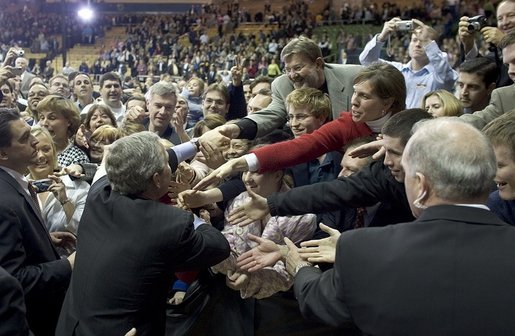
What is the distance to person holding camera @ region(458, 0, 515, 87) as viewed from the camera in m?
3.66

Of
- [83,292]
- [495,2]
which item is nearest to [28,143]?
[83,292]

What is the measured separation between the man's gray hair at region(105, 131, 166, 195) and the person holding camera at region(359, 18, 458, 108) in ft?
7.77

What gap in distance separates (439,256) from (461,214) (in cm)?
13

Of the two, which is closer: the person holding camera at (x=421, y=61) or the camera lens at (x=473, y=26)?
the camera lens at (x=473, y=26)

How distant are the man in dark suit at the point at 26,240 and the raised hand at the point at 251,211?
0.75 meters

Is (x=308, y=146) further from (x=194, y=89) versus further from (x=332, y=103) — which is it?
(x=194, y=89)

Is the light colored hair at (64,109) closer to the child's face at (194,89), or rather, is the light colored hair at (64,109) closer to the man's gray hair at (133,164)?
the man's gray hair at (133,164)

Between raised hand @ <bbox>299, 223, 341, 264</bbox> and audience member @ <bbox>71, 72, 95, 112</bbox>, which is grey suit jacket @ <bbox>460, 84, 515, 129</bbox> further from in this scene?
audience member @ <bbox>71, 72, 95, 112</bbox>

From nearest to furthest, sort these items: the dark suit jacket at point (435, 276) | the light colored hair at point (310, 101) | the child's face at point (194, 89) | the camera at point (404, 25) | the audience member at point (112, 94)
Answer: the dark suit jacket at point (435, 276) → the light colored hair at point (310, 101) → the camera at point (404, 25) → the audience member at point (112, 94) → the child's face at point (194, 89)

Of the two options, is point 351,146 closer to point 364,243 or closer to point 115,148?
point 115,148

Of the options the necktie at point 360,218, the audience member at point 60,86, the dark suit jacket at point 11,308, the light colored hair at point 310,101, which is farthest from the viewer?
the audience member at point 60,86

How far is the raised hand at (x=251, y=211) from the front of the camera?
2.70m

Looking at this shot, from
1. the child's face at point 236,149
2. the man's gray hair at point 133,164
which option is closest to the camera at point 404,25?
the child's face at point 236,149

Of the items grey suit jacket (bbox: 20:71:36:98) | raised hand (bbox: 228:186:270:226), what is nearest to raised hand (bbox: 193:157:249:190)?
raised hand (bbox: 228:186:270:226)
